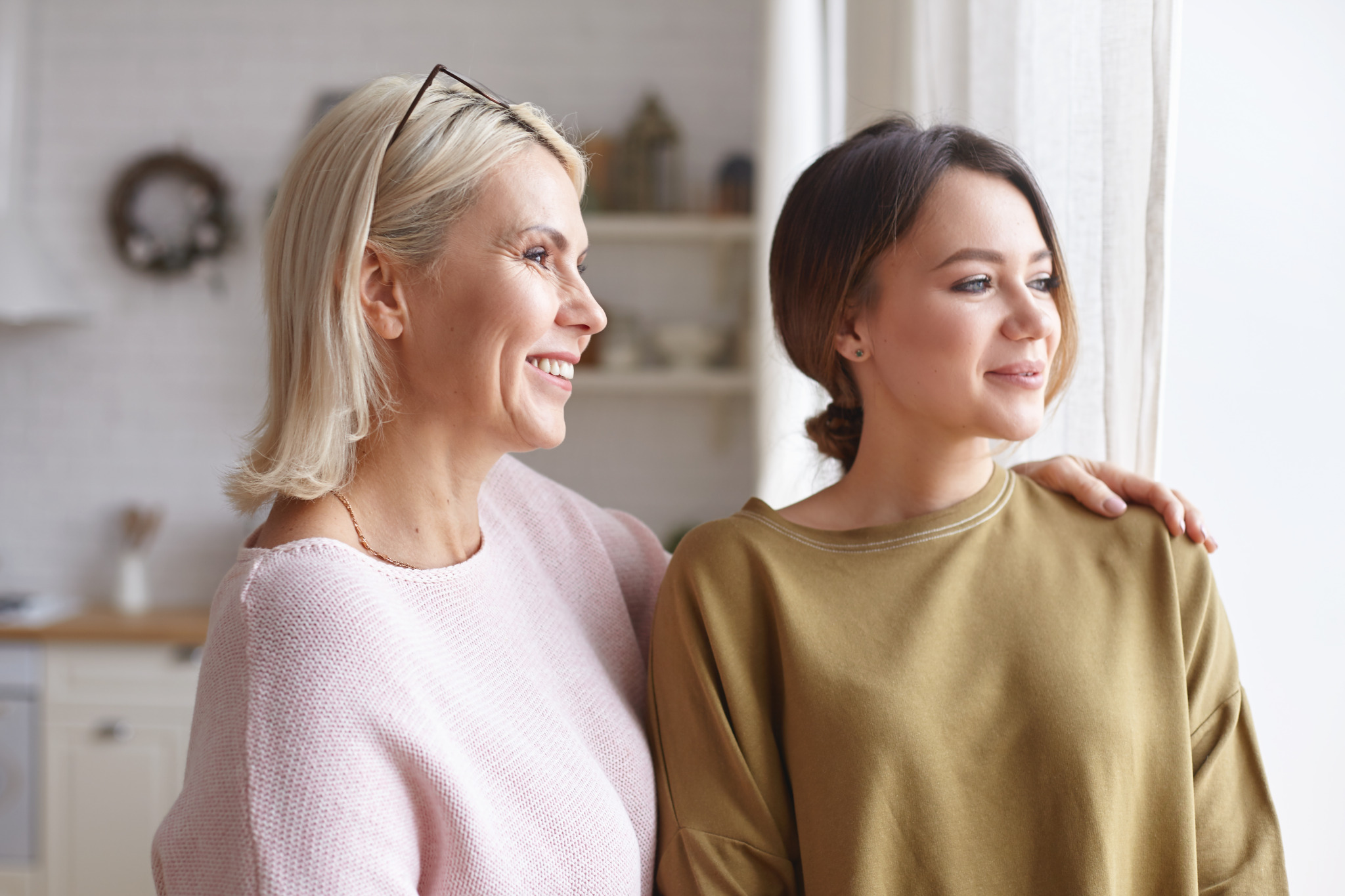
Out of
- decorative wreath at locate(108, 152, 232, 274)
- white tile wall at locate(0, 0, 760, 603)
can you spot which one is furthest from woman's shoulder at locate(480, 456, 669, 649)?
decorative wreath at locate(108, 152, 232, 274)

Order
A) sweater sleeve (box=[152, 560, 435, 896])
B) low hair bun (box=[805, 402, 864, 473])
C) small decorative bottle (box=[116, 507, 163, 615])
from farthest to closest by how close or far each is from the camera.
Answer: small decorative bottle (box=[116, 507, 163, 615]) → low hair bun (box=[805, 402, 864, 473]) → sweater sleeve (box=[152, 560, 435, 896])

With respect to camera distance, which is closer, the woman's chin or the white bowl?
the woman's chin

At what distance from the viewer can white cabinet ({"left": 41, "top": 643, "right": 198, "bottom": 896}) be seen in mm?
3277

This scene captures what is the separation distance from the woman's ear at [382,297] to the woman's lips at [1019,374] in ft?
2.12

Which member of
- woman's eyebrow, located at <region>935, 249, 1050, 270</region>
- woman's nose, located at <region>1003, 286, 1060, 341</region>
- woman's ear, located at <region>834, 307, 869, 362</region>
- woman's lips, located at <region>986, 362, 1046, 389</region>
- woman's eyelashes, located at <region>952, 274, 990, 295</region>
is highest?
woman's eyebrow, located at <region>935, 249, 1050, 270</region>

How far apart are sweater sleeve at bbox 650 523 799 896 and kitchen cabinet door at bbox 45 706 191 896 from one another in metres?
2.59

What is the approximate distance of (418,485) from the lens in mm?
1212

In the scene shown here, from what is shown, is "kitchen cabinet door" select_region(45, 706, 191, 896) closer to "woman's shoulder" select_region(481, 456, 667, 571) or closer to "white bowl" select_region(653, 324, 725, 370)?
"white bowl" select_region(653, 324, 725, 370)

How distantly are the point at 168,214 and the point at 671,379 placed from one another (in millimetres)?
1964

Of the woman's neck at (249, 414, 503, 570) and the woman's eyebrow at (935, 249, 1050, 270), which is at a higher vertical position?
the woman's eyebrow at (935, 249, 1050, 270)

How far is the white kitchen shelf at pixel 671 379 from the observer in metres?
3.69

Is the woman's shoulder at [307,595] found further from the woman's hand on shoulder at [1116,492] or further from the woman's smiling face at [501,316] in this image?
the woman's hand on shoulder at [1116,492]

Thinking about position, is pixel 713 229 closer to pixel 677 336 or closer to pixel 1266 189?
pixel 677 336

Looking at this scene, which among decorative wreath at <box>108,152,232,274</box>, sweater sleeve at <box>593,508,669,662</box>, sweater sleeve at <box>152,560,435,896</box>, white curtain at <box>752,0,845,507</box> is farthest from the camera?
decorative wreath at <box>108,152,232,274</box>
